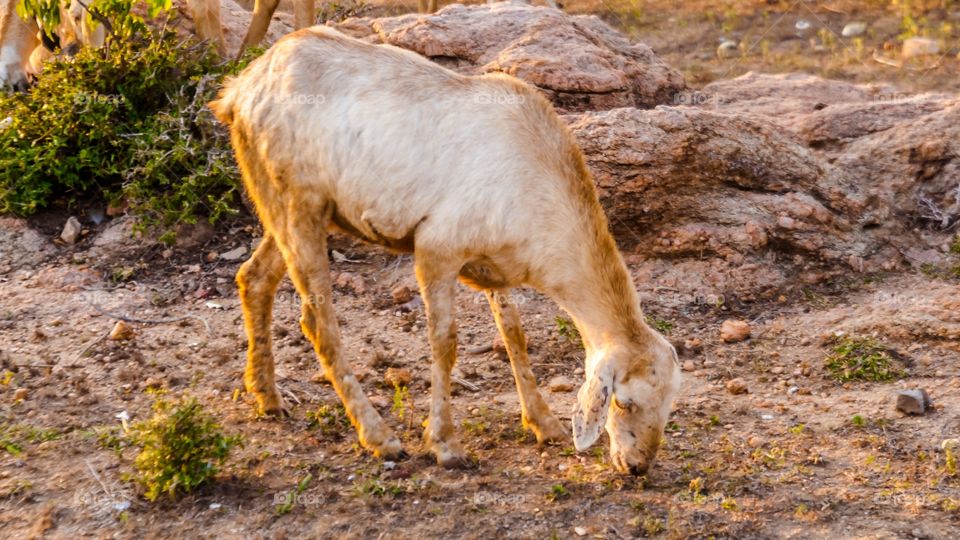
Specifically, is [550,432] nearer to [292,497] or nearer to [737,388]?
[737,388]

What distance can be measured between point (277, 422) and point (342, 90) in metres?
2.05

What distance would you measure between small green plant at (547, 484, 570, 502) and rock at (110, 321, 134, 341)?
3.52 m

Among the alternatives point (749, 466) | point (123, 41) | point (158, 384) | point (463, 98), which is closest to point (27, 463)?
point (158, 384)

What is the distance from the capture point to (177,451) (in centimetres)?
538

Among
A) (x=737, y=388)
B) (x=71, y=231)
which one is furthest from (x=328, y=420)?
(x=71, y=231)

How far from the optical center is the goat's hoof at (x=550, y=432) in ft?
20.5

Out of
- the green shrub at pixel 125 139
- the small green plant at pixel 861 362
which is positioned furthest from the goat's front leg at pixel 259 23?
the small green plant at pixel 861 362

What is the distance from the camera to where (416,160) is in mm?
5836

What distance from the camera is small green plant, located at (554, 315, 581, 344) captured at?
7672 millimetres

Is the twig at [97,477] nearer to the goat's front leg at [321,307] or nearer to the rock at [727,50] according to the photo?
the goat's front leg at [321,307]

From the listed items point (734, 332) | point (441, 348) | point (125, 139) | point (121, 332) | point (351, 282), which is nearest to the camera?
point (441, 348)

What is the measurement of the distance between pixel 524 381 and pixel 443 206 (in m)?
1.22

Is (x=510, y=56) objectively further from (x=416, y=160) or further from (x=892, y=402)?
(x=892, y=402)

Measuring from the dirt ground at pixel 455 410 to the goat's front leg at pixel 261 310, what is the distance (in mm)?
157
